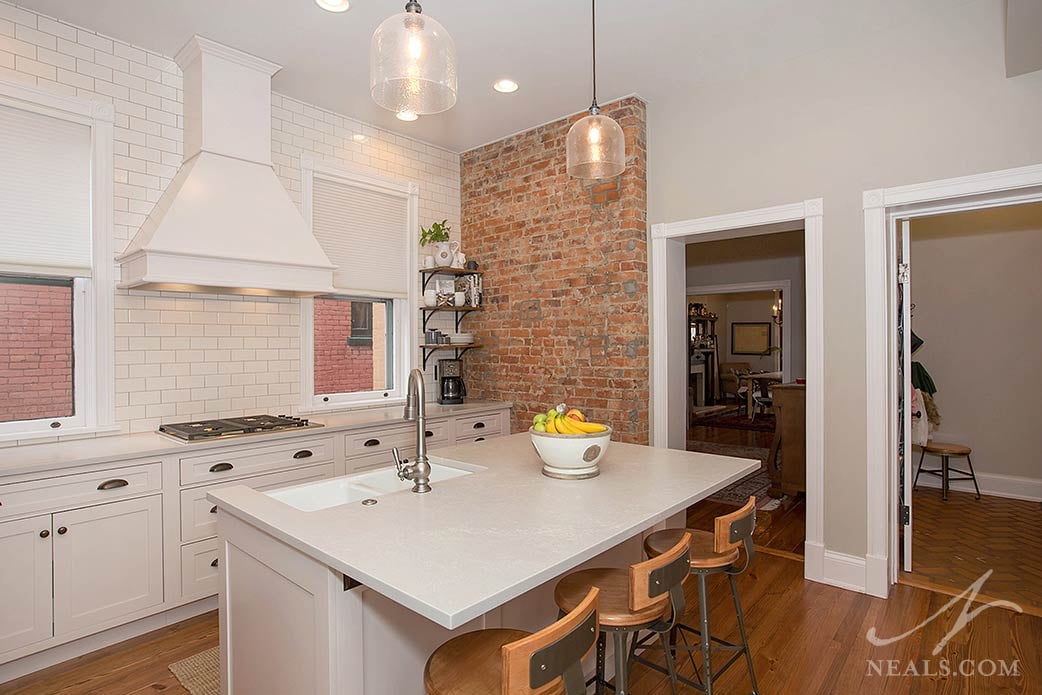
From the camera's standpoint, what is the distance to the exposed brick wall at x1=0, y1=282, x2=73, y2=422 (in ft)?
9.76

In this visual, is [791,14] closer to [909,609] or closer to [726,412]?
[909,609]

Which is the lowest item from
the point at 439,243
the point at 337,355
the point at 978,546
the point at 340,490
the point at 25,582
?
the point at 978,546

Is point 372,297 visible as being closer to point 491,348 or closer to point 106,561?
point 491,348

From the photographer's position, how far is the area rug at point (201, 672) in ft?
8.14

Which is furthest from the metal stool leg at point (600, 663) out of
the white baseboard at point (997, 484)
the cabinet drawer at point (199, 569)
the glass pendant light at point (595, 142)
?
the white baseboard at point (997, 484)

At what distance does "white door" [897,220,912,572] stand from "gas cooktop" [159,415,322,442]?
367cm

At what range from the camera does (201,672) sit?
2.61 m

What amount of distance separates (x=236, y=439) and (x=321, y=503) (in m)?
1.24

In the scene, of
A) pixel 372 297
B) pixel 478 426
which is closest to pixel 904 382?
pixel 478 426

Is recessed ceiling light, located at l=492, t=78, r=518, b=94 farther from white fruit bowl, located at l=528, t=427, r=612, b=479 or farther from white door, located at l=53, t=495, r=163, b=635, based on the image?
white door, located at l=53, t=495, r=163, b=635

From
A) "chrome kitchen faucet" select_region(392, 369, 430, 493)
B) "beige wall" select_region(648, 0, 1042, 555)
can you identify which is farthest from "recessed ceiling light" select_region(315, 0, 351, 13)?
"beige wall" select_region(648, 0, 1042, 555)

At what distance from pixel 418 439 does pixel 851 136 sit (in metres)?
3.04

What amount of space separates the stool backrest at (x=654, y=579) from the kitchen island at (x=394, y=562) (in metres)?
0.10

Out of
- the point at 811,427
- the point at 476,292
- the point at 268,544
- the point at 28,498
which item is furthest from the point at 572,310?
the point at 28,498
